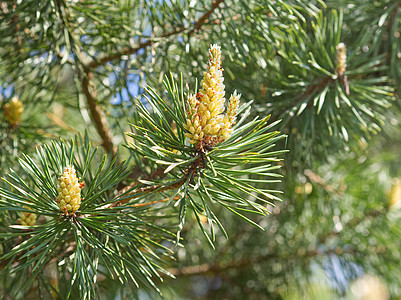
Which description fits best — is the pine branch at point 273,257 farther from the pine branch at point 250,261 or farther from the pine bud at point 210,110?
the pine bud at point 210,110

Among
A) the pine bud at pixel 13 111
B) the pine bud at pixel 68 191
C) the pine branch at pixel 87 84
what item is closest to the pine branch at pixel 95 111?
the pine branch at pixel 87 84

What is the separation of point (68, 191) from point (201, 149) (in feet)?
0.43

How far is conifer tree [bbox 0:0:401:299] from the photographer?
42 centimetres

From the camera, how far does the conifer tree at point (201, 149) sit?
0.42m

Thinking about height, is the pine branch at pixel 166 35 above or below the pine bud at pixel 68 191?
above

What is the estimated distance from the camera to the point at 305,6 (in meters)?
0.56

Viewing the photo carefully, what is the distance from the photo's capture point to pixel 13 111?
0.68m

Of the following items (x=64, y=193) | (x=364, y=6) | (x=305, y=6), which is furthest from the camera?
(x=364, y=6)

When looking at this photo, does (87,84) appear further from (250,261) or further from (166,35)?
(250,261)

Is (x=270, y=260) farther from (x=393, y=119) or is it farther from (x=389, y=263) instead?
(x=393, y=119)

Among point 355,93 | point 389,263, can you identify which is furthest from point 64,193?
point 389,263

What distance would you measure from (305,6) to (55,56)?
1.14ft

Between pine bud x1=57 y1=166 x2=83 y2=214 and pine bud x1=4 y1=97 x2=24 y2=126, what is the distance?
12.5 inches

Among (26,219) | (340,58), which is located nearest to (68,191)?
(26,219)
